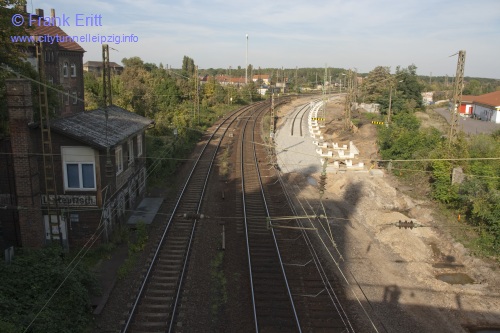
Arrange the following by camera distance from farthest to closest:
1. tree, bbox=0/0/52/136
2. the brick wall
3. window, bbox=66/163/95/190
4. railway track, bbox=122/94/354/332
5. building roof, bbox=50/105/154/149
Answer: tree, bbox=0/0/52/136 < window, bbox=66/163/95/190 < building roof, bbox=50/105/154/149 < the brick wall < railway track, bbox=122/94/354/332

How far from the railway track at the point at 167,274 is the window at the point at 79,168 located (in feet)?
11.5

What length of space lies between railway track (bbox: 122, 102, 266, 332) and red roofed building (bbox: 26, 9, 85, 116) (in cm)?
2151

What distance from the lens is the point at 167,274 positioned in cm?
1392

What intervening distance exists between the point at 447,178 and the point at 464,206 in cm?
238

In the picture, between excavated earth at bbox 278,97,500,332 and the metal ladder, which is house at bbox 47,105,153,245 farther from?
excavated earth at bbox 278,97,500,332

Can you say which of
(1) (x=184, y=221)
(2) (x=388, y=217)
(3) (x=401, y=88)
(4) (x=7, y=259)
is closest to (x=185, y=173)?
(1) (x=184, y=221)

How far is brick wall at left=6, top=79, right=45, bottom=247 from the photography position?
1415 centimetres

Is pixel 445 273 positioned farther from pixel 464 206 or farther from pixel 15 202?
pixel 15 202

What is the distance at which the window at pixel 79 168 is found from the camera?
1536 cm

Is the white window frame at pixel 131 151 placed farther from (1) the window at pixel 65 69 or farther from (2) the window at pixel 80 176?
(1) the window at pixel 65 69

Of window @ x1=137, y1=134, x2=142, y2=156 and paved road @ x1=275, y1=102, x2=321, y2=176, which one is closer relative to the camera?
window @ x1=137, y1=134, x2=142, y2=156

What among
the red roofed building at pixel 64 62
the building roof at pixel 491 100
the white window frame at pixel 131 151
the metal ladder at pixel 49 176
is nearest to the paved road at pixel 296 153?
the white window frame at pixel 131 151

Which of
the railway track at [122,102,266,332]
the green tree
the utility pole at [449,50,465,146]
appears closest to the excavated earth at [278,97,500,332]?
the utility pole at [449,50,465,146]

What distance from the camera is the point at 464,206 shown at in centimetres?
2095
